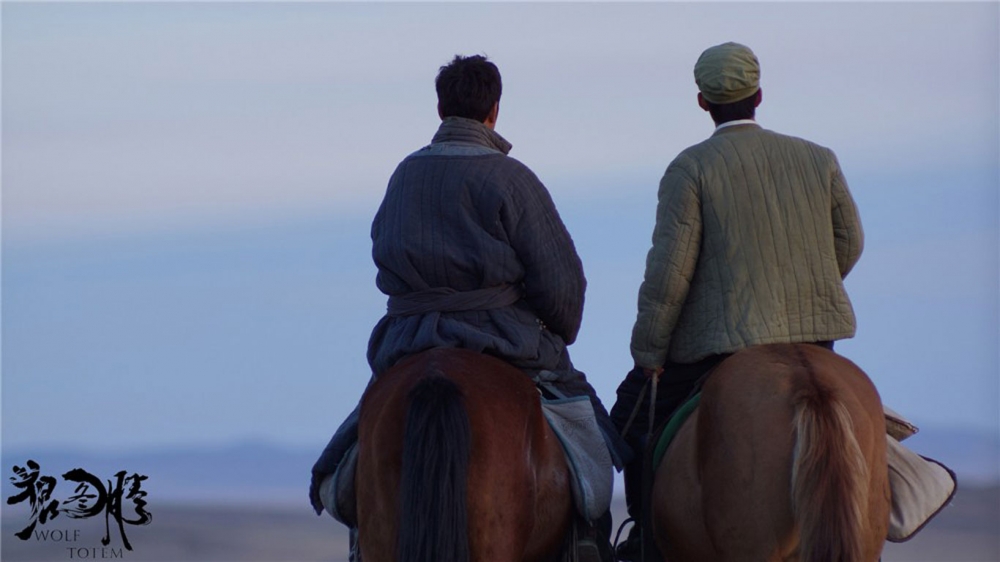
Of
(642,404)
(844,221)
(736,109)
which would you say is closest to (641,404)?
(642,404)

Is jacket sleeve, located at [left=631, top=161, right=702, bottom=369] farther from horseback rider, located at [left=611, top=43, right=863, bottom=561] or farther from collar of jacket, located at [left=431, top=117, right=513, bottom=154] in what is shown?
collar of jacket, located at [left=431, top=117, right=513, bottom=154]

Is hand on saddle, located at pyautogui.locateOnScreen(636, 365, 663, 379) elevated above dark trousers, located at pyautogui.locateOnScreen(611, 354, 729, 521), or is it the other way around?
hand on saddle, located at pyautogui.locateOnScreen(636, 365, 663, 379)

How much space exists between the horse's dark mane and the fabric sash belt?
2.82 ft

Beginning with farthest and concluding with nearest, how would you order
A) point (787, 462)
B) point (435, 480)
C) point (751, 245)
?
Result: point (751, 245) → point (435, 480) → point (787, 462)

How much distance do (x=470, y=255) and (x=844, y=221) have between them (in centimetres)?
143

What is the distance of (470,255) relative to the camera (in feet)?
21.3

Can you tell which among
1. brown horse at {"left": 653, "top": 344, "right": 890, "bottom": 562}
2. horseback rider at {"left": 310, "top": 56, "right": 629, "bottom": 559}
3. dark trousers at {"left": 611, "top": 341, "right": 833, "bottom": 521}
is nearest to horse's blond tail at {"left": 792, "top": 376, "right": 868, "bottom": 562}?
brown horse at {"left": 653, "top": 344, "right": 890, "bottom": 562}

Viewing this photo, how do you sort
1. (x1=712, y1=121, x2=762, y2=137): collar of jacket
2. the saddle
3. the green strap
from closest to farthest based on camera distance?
the saddle → the green strap → (x1=712, y1=121, x2=762, y2=137): collar of jacket

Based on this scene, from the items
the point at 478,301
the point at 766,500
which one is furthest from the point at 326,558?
the point at 766,500

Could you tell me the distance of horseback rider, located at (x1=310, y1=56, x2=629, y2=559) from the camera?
648 cm

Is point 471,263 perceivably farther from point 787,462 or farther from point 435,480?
point 787,462

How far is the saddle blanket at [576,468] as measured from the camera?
6.23 m

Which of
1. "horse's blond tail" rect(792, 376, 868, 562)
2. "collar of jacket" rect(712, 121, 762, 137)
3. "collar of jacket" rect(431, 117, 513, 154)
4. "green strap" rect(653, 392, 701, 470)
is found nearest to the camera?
"horse's blond tail" rect(792, 376, 868, 562)

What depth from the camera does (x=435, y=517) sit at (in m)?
5.55
